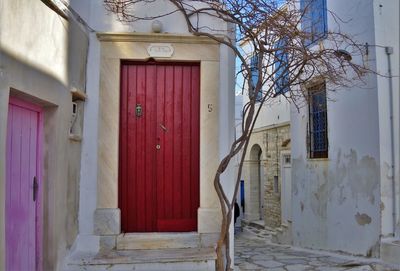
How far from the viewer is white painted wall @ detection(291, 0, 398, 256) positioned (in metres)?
6.68

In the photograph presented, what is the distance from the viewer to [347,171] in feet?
25.1

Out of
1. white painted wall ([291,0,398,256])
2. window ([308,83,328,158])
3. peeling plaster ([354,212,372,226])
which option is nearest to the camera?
white painted wall ([291,0,398,256])

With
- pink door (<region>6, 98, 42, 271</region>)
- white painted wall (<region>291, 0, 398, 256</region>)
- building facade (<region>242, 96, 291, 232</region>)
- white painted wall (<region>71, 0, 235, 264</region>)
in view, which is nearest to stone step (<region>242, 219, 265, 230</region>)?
building facade (<region>242, 96, 291, 232</region>)

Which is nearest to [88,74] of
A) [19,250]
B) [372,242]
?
[19,250]

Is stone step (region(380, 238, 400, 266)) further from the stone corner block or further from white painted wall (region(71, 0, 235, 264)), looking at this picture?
the stone corner block

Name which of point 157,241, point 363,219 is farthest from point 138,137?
point 363,219

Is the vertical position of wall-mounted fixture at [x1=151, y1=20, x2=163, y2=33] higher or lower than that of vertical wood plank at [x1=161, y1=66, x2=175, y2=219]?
higher

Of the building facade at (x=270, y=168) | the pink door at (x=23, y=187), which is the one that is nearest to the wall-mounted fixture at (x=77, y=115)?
the pink door at (x=23, y=187)

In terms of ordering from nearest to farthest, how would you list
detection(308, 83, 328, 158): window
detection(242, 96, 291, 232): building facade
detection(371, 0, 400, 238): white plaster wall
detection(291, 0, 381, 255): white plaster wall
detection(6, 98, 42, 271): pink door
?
detection(6, 98, 42, 271): pink door
detection(371, 0, 400, 238): white plaster wall
detection(291, 0, 381, 255): white plaster wall
detection(308, 83, 328, 158): window
detection(242, 96, 291, 232): building facade

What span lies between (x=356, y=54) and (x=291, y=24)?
3109 millimetres

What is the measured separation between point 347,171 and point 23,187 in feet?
19.7

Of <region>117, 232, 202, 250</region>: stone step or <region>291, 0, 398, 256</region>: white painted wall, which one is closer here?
<region>117, 232, 202, 250</region>: stone step

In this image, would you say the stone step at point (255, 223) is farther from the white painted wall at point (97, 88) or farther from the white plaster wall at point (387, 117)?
the white painted wall at point (97, 88)

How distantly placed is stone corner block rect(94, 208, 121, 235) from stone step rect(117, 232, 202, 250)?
0.38 feet
